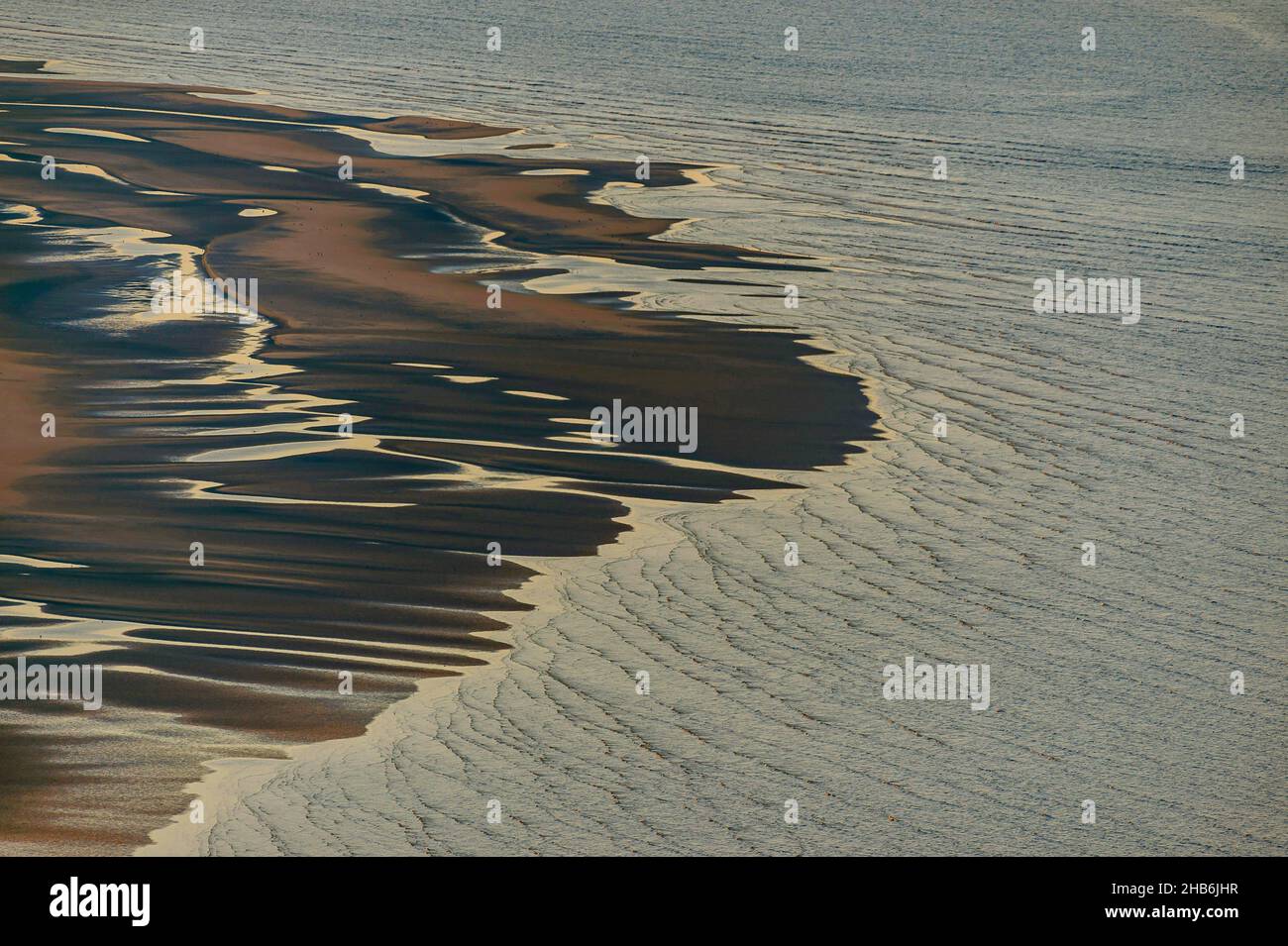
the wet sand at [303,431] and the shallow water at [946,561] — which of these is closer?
the shallow water at [946,561]

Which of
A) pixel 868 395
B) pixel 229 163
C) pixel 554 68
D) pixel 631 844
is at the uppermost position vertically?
pixel 554 68

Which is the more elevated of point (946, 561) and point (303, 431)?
point (303, 431)

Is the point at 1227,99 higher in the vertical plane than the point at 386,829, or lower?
higher

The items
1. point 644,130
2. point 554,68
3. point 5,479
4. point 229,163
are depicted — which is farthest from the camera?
point 554,68

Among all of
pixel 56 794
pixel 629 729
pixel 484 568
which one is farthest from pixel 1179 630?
pixel 56 794

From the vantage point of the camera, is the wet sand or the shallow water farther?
the wet sand

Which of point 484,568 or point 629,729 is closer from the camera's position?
point 629,729

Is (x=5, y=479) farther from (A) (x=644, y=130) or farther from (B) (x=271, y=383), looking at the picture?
(A) (x=644, y=130)

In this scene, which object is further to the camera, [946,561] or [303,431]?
[303,431]
